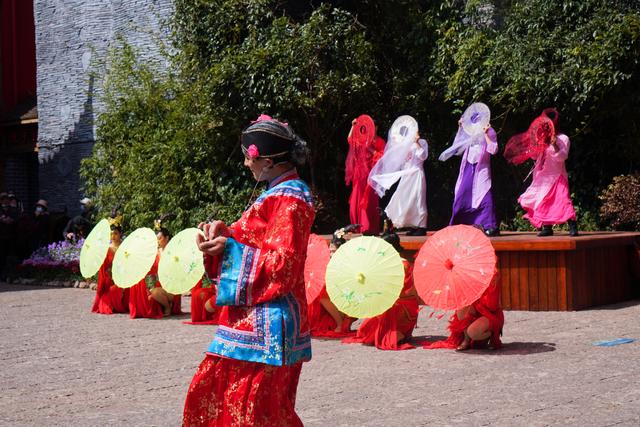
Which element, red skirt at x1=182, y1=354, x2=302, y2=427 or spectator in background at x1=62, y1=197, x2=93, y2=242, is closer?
red skirt at x1=182, y1=354, x2=302, y2=427

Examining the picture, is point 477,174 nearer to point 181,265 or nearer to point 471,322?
point 471,322

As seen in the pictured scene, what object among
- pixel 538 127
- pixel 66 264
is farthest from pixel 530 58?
pixel 66 264

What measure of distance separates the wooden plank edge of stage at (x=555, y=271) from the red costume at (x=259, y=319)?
610 cm

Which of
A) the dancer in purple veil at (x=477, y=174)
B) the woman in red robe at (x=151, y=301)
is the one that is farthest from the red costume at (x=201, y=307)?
the dancer in purple veil at (x=477, y=174)

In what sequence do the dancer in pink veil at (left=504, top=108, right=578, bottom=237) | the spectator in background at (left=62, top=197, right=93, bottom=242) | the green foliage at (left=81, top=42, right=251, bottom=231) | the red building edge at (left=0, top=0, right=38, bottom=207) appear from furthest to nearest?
1. the red building edge at (left=0, top=0, right=38, bottom=207)
2. the spectator in background at (left=62, top=197, right=93, bottom=242)
3. the green foliage at (left=81, top=42, right=251, bottom=231)
4. the dancer in pink veil at (left=504, top=108, right=578, bottom=237)

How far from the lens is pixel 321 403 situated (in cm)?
543

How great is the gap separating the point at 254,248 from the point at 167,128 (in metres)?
11.9

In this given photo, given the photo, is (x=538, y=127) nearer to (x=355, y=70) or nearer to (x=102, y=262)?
(x=355, y=70)

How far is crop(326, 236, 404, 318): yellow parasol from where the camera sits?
6906 millimetres

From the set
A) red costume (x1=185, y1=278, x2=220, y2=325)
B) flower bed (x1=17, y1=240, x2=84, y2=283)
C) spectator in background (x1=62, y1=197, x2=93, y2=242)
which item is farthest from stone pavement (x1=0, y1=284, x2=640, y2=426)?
spectator in background (x1=62, y1=197, x2=93, y2=242)

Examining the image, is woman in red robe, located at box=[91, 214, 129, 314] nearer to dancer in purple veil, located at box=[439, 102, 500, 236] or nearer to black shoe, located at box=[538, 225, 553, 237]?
dancer in purple veil, located at box=[439, 102, 500, 236]

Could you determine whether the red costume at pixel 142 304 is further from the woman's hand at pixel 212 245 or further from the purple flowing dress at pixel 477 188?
the woman's hand at pixel 212 245

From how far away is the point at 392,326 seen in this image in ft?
24.7

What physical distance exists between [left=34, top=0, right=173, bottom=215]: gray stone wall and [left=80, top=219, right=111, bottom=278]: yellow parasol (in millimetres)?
7697
